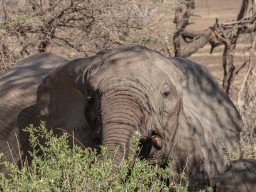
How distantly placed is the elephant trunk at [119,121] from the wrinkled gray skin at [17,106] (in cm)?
132

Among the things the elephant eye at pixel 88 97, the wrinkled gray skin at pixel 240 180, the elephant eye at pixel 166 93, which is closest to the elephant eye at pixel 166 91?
the elephant eye at pixel 166 93

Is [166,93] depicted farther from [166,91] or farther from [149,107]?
[149,107]

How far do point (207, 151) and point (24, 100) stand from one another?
5.20ft

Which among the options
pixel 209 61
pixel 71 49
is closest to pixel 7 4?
pixel 71 49

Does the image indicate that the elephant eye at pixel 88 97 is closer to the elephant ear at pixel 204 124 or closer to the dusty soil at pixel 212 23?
the elephant ear at pixel 204 124

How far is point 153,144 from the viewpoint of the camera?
525 cm

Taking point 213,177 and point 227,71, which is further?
point 227,71

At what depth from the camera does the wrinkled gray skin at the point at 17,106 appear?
6508 mm

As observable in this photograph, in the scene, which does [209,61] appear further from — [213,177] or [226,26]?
[213,177]

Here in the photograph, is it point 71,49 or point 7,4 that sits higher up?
point 7,4

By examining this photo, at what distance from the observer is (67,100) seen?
6.11m

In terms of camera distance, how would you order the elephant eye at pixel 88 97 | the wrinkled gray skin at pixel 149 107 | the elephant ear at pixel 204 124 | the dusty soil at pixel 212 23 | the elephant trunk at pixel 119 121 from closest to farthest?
the elephant trunk at pixel 119 121 → the wrinkled gray skin at pixel 149 107 → the elephant eye at pixel 88 97 → the elephant ear at pixel 204 124 → the dusty soil at pixel 212 23

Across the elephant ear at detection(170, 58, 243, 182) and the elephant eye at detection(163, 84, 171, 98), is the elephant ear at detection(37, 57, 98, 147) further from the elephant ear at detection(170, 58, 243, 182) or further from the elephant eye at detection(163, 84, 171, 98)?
the elephant ear at detection(170, 58, 243, 182)

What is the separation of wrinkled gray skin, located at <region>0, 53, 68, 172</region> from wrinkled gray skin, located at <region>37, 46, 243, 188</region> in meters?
0.33
